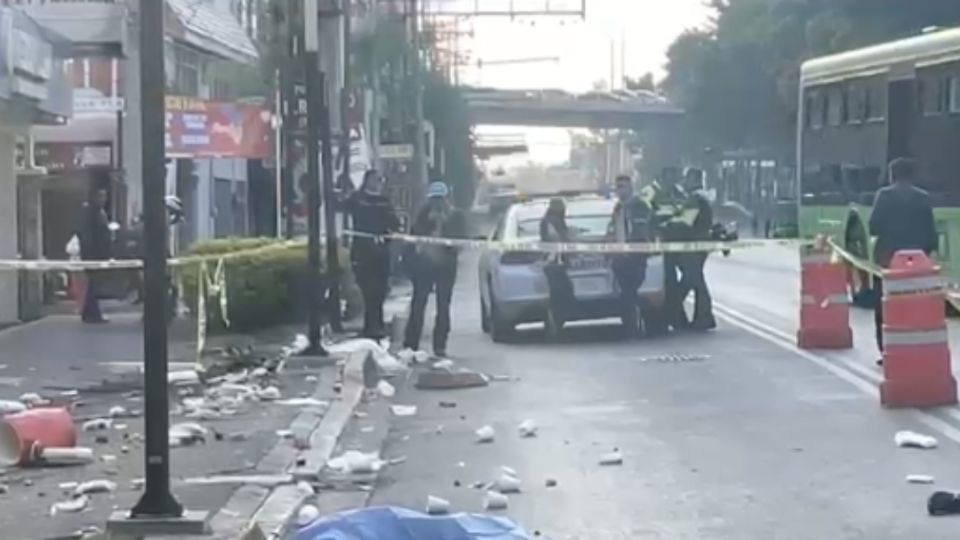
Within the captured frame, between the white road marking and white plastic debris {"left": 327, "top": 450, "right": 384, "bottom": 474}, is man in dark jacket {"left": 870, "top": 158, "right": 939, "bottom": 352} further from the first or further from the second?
white plastic debris {"left": 327, "top": 450, "right": 384, "bottom": 474}

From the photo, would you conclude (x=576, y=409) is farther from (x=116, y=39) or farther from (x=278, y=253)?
(x=116, y=39)

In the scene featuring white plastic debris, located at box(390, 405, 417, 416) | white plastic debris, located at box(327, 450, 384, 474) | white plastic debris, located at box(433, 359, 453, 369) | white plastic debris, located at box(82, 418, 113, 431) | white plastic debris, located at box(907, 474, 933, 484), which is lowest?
white plastic debris, located at box(433, 359, 453, 369)

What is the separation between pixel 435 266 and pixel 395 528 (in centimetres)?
1455

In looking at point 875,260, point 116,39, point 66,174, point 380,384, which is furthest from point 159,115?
point 66,174

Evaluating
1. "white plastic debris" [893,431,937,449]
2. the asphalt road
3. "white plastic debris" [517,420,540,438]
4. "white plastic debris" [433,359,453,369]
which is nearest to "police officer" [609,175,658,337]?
the asphalt road

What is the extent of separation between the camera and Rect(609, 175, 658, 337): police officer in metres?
24.6

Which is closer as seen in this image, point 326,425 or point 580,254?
point 326,425

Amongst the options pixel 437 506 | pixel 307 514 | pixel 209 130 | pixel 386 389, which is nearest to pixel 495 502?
pixel 437 506

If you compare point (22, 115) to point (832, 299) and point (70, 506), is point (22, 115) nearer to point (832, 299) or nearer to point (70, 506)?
point (832, 299)

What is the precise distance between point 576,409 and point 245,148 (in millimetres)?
19875

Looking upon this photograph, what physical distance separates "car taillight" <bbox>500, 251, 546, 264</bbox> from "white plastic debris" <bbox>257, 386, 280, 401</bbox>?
669 cm

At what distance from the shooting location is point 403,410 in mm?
17219

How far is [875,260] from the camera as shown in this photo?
20.0 metres

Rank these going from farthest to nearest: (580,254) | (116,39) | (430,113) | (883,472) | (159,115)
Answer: (430,113)
(116,39)
(580,254)
(883,472)
(159,115)
